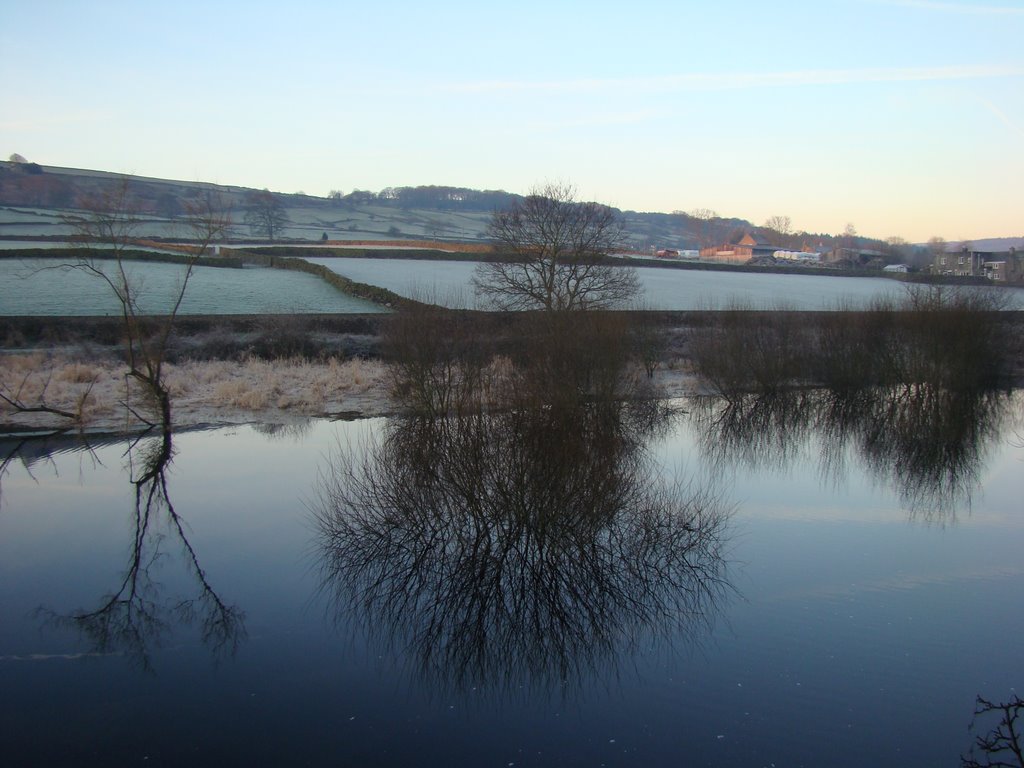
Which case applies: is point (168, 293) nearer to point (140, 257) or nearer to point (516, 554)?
point (140, 257)

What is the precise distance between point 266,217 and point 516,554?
6949 cm

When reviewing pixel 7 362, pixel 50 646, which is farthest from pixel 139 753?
pixel 7 362

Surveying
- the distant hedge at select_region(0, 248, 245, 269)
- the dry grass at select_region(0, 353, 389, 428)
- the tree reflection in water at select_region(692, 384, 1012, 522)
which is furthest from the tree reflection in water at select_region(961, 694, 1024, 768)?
the distant hedge at select_region(0, 248, 245, 269)

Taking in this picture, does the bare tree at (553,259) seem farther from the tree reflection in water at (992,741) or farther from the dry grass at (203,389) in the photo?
the tree reflection in water at (992,741)

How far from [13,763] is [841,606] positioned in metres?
7.68

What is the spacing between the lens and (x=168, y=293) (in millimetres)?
38875

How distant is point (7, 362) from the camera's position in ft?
79.7

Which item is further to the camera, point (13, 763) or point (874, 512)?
point (874, 512)

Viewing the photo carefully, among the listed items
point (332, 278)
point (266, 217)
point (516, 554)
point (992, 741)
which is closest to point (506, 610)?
point (516, 554)

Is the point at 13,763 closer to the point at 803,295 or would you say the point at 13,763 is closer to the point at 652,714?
the point at 652,714

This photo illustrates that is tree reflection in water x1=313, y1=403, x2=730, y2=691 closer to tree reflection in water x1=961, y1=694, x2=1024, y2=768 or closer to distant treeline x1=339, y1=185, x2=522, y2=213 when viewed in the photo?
tree reflection in water x1=961, y1=694, x2=1024, y2=768

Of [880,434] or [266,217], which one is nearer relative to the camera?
[880,434]

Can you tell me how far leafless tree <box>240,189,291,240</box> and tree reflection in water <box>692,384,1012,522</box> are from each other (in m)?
56.5

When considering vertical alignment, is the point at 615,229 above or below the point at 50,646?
above
